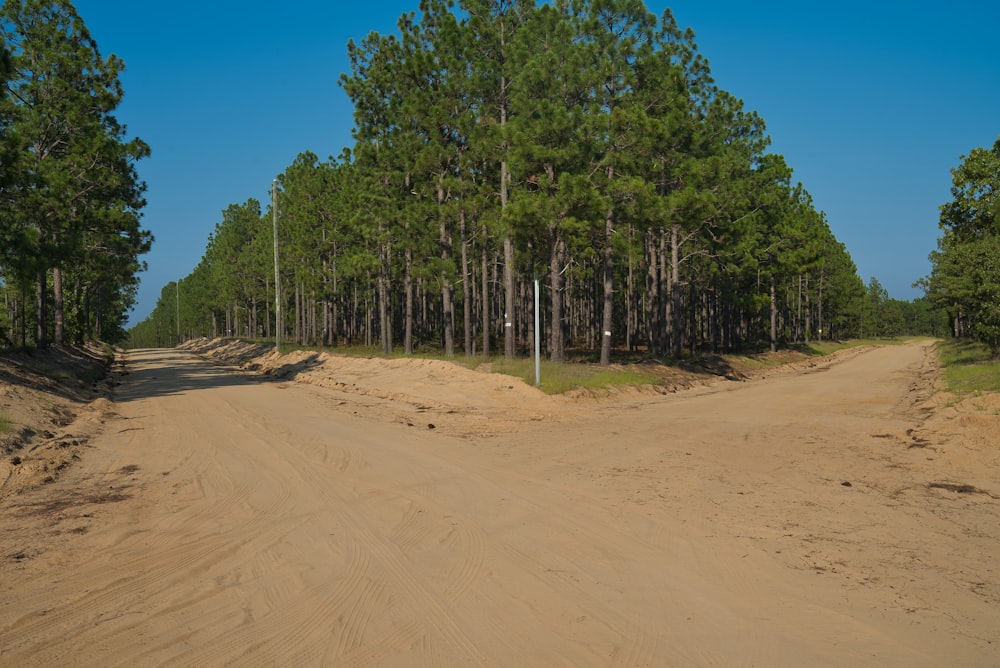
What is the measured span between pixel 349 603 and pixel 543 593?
4.61ft

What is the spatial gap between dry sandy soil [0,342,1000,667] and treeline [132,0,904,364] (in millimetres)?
13523

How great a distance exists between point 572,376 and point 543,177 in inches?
321

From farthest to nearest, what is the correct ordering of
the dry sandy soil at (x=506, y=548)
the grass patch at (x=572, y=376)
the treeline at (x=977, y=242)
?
the treeline at (x=977, y=242) < the grass patch at (x=572, y=376) < the dry sandy soil at (x=506, y=548)

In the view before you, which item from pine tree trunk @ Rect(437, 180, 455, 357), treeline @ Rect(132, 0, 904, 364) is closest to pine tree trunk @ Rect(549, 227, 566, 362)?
treeline @ Rect(132, 0, 904, 364)

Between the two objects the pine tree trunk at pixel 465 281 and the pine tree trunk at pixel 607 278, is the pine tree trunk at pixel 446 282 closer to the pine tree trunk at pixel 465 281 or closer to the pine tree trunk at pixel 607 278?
the pine tree trunk at pixel 465 281

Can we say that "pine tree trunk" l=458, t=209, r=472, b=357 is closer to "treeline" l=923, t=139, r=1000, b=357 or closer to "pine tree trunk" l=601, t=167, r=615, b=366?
"pine tree trunk" l=601, t=167, r=615, b=366

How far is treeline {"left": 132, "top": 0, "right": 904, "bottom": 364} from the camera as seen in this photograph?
2288 centimetres

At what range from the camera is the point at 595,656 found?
3.55 meters

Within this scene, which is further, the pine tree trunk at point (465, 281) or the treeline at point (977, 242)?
the pine tree trunk at point (465, 281)

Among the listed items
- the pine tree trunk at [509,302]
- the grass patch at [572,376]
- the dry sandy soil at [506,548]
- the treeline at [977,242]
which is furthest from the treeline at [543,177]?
the dry sandy soil at [506,548]

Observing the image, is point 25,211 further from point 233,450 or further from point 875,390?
point 875,390

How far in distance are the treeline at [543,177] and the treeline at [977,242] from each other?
9.03m

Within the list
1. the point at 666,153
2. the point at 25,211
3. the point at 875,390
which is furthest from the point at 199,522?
the point at 666,153

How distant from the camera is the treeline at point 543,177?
75.0 feet
